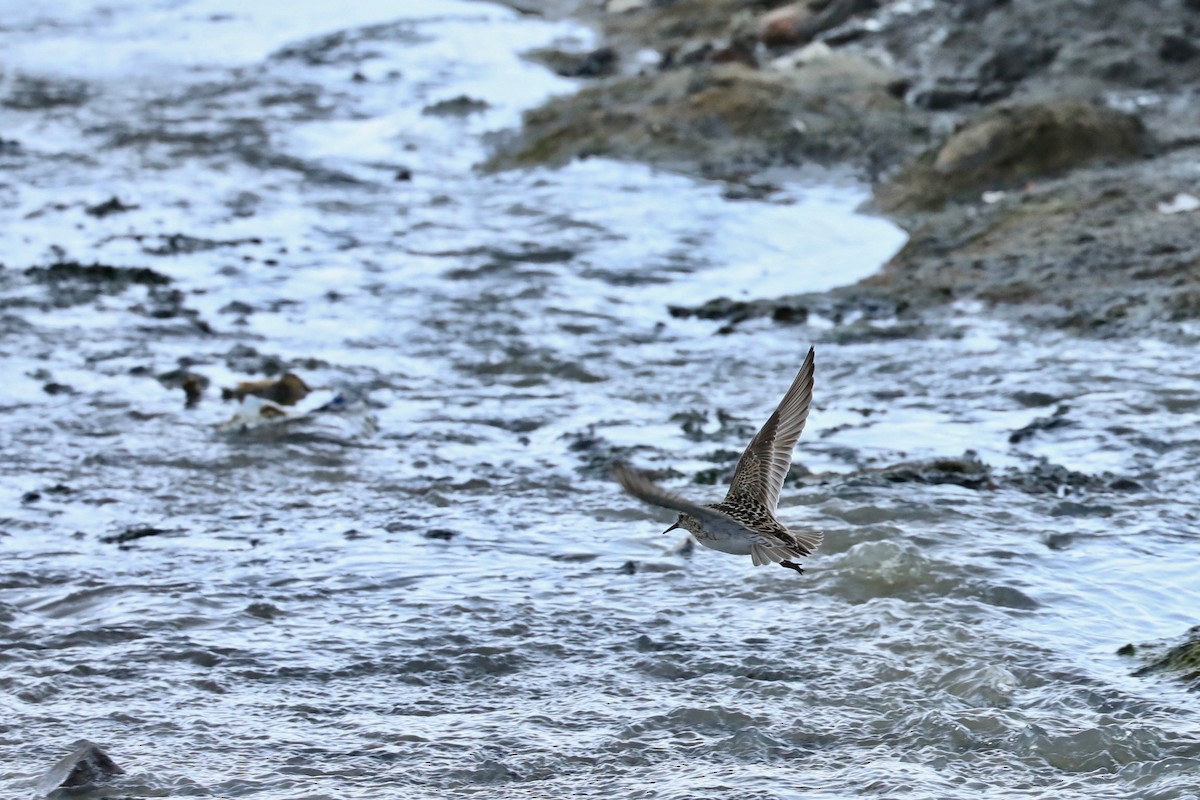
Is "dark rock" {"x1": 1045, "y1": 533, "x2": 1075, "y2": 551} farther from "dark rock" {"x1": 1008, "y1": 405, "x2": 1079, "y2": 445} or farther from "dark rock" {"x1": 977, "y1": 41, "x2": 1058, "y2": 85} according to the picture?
"dark rock" {"x1": 977, "y1": 41, "x2": 1058, "y2": 85}

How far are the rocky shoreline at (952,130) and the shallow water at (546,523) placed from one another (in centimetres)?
51

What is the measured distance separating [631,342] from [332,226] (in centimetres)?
393

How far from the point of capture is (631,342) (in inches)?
372

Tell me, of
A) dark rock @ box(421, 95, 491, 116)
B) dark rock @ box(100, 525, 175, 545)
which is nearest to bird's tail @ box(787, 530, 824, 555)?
dark rock @ box(100, 525, 175, 545)

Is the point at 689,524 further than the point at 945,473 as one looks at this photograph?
No

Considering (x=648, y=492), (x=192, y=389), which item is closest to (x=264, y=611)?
(x=648, y=492)

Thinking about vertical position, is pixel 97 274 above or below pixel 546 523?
above

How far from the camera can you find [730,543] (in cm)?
479

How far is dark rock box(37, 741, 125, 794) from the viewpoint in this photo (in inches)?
175

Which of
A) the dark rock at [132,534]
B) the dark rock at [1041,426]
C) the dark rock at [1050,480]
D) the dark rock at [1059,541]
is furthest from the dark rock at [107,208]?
the dark rock at [1059,541]

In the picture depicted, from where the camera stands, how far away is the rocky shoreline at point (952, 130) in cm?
952

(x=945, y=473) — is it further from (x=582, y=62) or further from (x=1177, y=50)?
(x=582, y=62)

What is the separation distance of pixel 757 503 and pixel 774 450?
34 cm

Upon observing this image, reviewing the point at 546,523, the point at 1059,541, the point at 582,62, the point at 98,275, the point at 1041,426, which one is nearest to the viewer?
the point at 1059,541
